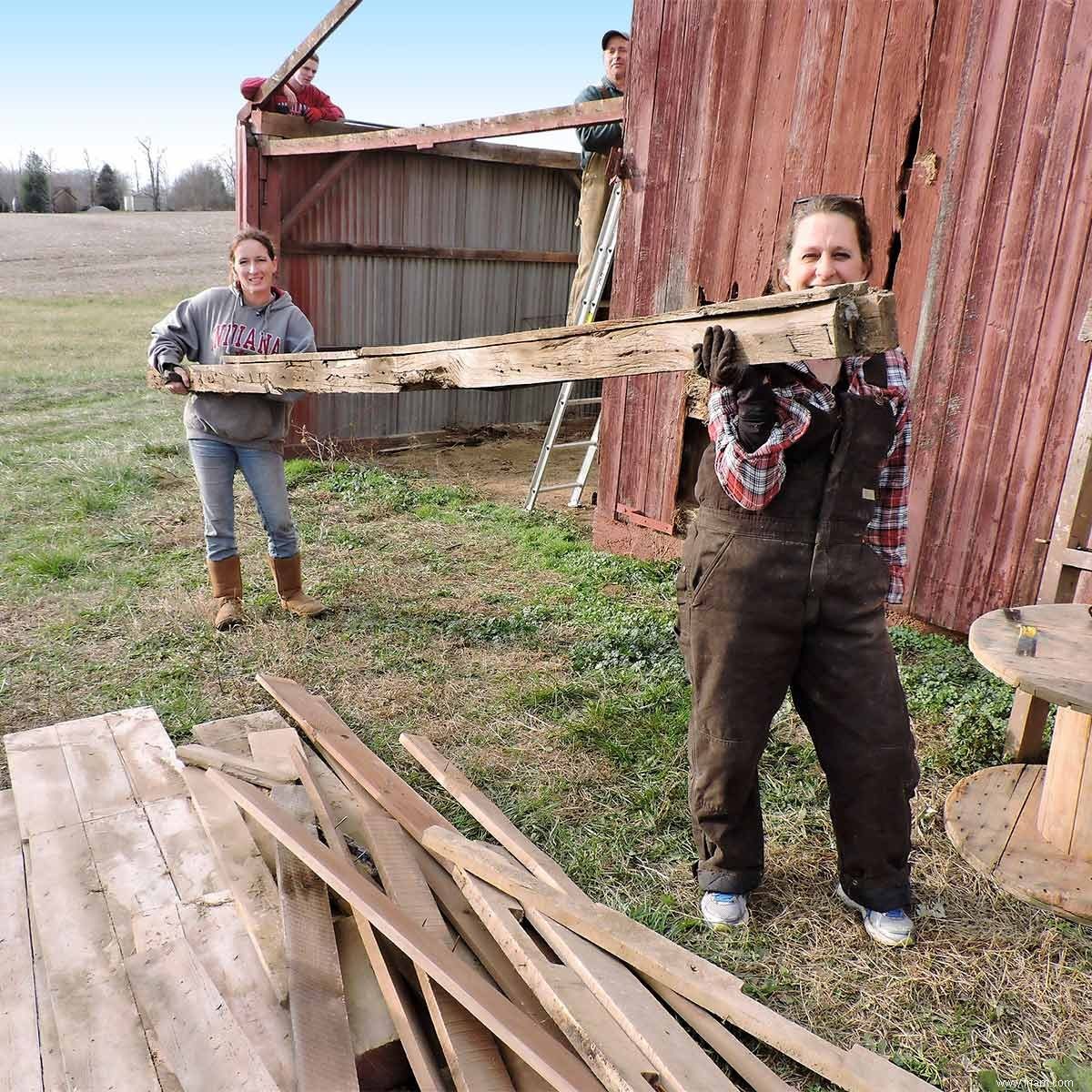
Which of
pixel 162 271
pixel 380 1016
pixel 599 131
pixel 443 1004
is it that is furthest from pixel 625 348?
pixel 162 271

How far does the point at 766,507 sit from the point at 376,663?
2.86 metres

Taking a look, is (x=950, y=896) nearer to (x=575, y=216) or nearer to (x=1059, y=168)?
(x=1059, y=168)

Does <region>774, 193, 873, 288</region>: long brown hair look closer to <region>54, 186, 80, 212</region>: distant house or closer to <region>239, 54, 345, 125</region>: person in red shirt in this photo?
<region>239, 54, 345, 125</region>: person in red shirt

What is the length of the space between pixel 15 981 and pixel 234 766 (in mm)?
1067

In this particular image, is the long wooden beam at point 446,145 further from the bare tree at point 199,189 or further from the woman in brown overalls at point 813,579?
the bare tree at point 199,189

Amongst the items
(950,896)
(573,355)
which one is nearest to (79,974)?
(573,355)

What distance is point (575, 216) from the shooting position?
39.5 feet

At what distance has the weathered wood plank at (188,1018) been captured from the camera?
219cm

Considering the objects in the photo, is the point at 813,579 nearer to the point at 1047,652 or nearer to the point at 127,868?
the point at 1047,652

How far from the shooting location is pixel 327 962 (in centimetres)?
246

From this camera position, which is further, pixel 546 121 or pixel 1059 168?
pixel 546 121

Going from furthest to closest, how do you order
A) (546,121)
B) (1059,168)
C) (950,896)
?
(546,121) < (1059,168) < (950,896)

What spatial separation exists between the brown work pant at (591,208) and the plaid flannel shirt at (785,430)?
6252 millimetres

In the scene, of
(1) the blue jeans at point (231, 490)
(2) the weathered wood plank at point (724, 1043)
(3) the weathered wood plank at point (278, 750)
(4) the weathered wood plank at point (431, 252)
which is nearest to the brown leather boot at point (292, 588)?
(1) the blue jeans at point (231, 490)
